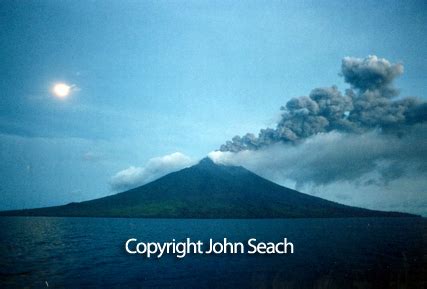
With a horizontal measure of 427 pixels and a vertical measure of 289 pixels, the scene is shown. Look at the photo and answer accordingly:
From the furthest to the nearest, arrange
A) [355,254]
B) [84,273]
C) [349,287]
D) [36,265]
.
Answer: [355,254], [36,265], [84,273], [349,287]

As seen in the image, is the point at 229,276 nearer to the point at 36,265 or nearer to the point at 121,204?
the point at 36,265

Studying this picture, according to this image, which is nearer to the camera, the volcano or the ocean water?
the ocean water

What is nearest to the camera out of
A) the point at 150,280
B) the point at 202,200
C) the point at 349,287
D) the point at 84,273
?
the point at 349,287

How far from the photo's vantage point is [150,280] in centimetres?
2303

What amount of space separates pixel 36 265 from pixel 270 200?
146 meters

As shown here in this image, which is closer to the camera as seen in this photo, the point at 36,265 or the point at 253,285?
the point at 253,285

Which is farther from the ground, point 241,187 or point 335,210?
point 241,187

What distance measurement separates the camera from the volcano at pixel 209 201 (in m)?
146

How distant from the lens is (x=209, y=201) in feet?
528

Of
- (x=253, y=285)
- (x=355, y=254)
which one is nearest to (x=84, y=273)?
(x=253, y=285)

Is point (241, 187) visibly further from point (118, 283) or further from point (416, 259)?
point (118, 283)

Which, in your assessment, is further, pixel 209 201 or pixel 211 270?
pixel 209 201

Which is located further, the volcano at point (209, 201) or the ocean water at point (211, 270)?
the volcano at point (209, 201)

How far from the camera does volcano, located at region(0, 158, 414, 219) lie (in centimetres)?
14612
